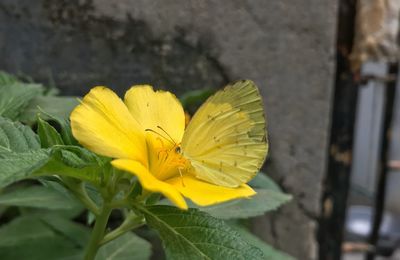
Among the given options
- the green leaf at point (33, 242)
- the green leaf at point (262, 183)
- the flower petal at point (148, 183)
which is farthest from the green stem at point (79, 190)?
the green leaf at point (262, 183)

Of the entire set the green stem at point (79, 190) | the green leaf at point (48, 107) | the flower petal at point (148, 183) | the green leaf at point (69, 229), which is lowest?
the green leaf at point (69, 229)

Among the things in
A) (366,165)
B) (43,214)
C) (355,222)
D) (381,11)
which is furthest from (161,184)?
(355,222)

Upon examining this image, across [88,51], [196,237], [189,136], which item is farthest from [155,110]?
[88,51]

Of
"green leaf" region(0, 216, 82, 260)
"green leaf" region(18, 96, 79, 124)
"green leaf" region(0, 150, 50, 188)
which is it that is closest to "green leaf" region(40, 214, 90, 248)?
"green leaf" region(0, 216, 82, 260)

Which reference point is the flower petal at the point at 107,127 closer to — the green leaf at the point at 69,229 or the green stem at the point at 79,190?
the green stem at the point at 79,190

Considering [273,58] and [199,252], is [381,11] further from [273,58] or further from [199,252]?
[199,252]

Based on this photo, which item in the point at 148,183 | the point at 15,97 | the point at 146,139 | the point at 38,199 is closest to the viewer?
the point at 148,183

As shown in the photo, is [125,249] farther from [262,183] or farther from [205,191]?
[205,191]

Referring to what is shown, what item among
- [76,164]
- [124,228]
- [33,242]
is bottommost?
[33,242]
